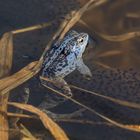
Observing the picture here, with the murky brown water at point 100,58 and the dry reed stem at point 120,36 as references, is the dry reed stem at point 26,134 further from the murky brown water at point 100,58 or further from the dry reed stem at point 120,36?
the dry reed stem at point 120,36

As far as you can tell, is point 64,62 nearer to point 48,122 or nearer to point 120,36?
point 120,36

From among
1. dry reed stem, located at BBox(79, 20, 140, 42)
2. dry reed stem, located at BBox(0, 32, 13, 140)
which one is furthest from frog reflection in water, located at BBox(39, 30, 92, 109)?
dry reed stem, located at BBox(0, 32, 13, 140)

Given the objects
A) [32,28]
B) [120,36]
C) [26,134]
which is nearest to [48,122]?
[26,134]

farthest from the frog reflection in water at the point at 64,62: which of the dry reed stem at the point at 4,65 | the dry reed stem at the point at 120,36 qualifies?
the dry reed stem at the point at 4,65

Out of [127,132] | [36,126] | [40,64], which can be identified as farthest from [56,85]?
[127,132]

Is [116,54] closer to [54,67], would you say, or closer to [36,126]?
[54,67]

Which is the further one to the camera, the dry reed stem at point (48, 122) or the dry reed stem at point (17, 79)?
the dry reed stem at point (17, 79)

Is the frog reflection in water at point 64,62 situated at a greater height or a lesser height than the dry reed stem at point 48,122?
greater

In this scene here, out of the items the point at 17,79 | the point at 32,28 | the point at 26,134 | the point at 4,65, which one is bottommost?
the point at 26,134
